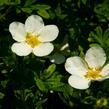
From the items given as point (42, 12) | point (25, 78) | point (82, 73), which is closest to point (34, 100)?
point (25, 78)

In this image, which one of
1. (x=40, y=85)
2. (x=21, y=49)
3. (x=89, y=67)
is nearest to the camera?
(x=40, y=85)

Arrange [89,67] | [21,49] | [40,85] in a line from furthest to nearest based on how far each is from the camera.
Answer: [89,67]
[21,49]
[40,85]

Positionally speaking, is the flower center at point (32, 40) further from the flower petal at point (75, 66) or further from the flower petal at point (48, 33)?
the flower petal at point (75, 66)

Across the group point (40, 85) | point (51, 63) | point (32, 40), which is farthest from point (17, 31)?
point (40, 85)

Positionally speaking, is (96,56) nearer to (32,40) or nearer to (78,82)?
(78,82)

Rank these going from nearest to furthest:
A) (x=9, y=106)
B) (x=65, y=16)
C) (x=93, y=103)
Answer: (x=93, y=103) → (x=9, y=106) → (x=65, y=16)

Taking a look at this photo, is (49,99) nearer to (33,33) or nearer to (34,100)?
(34,100)
